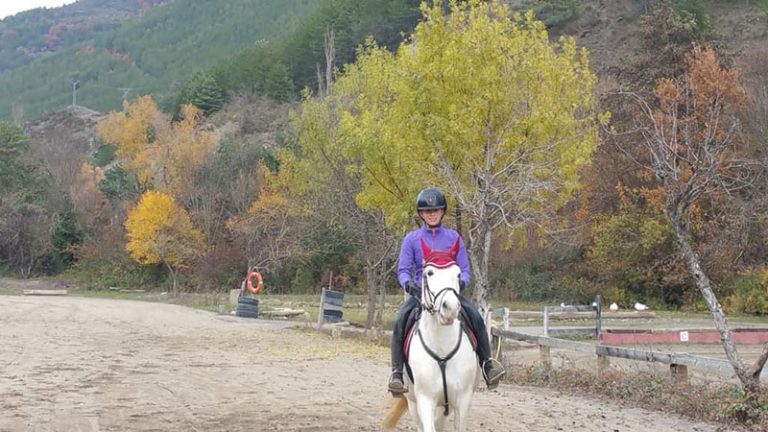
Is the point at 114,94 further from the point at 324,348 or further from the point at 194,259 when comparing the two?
the point at 324,348

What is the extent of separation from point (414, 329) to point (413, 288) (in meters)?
0.54

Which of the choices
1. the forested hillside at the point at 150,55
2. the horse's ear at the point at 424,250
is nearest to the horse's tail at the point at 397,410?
the horse's ear at the point at 424,250

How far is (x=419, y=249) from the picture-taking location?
24.3 feet

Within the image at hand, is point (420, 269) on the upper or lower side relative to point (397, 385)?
upper

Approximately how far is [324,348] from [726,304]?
2338 cm

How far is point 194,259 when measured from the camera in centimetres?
5294

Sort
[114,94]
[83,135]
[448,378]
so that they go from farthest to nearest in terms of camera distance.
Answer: [114,94] < [83,135] < [448,378]

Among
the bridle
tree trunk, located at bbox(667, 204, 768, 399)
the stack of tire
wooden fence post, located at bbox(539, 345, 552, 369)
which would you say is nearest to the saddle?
the bridle

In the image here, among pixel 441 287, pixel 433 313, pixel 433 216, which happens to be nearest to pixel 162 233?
pixel 433 216

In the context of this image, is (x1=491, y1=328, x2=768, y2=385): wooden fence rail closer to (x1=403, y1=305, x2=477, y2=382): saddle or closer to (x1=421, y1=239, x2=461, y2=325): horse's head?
(x1=403, y1=305, x2=477, y2=382): saddle

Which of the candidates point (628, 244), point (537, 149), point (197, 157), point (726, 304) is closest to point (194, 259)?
point (197, 157)

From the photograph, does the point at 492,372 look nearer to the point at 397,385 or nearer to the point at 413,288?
the point at 397,385

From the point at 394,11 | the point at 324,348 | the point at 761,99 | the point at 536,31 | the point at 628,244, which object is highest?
the point at 394,11

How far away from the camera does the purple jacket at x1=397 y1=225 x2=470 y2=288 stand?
726 centimetres
